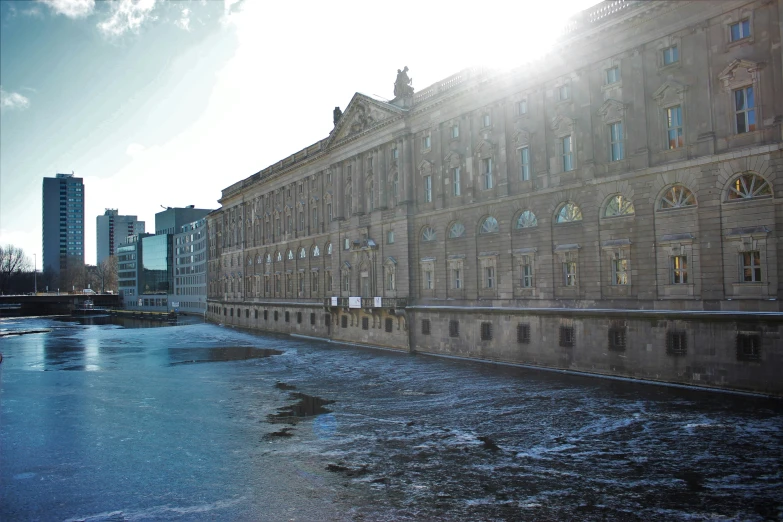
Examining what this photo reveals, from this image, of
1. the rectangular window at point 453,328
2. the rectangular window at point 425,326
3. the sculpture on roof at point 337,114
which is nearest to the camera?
the rectangular window at point 453,328

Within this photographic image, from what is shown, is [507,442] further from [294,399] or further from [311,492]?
[294,399]

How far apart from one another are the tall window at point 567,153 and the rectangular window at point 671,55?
7413 mm

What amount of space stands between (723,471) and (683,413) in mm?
7737

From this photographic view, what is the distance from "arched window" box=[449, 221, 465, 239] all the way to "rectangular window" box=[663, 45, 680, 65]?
19159 millimetres

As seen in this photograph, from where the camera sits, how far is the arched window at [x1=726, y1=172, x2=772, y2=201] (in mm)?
28411

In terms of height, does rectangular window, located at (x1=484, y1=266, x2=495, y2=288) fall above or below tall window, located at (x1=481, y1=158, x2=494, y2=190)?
below

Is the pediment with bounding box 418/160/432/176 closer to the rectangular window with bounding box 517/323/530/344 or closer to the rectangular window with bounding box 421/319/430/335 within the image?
the rectangular window with bounding box 421/319/430/335

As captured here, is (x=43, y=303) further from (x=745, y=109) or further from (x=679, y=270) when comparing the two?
(x=745, y=109)

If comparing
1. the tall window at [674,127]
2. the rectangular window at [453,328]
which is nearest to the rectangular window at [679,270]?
the tall window at [674,127]

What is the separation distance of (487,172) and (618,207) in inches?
487

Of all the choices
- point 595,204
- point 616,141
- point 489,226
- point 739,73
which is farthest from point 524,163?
point 739,73

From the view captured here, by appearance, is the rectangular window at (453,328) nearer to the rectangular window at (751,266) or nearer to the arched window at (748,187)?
the rectangular window at (751,266)

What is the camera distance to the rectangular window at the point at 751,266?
28.5m

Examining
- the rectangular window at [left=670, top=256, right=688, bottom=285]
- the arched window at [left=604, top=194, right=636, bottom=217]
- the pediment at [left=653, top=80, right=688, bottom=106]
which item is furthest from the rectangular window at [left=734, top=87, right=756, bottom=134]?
the rectangular window at [left=670, top=256, right=688, bottom=285]
